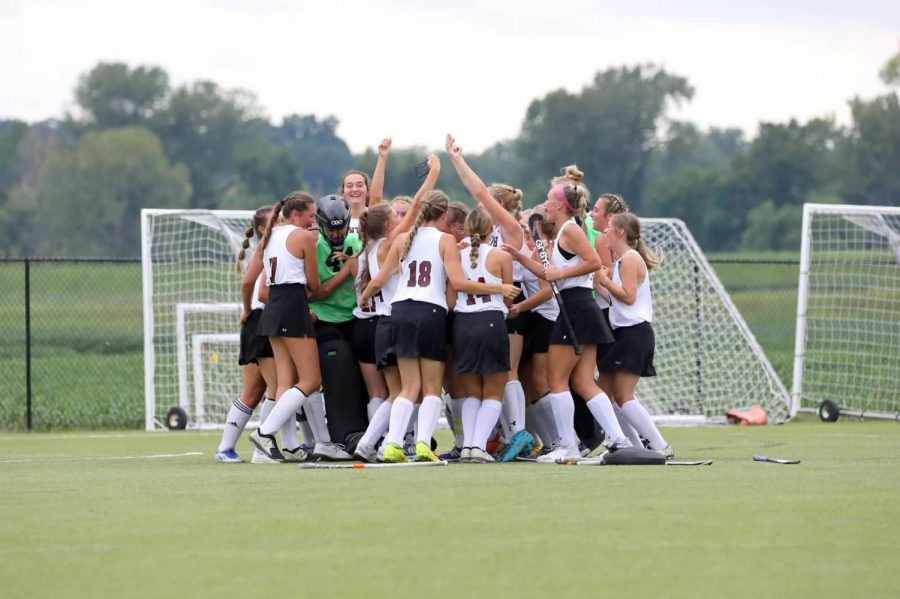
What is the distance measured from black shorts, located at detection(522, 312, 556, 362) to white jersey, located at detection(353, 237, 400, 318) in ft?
3.78

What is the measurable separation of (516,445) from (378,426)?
3.42 ft

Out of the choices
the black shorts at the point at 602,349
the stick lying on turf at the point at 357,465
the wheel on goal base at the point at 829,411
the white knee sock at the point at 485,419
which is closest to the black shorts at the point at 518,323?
the black shorts at the point at 602,349

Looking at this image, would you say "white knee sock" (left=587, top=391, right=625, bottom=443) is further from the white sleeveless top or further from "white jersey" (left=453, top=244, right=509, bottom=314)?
"white jersey" (left=453, top=244, right=509, bottom=314)

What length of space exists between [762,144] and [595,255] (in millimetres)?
60973

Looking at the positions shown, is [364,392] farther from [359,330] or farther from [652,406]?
[652,406]

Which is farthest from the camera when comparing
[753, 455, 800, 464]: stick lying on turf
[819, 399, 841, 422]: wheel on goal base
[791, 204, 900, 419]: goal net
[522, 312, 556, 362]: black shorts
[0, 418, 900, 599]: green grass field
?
[791, 204, 900, 419]: goal net

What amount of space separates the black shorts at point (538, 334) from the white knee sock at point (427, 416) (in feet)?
3.74

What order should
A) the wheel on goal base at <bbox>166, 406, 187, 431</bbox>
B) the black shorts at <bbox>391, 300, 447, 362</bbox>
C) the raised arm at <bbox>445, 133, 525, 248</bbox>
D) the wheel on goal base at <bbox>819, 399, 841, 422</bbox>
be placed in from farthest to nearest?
1. the wheel on goal base at <bbox>819, 399, 841, 422</bbox>
2. the wheel on goal base at <bbox>166, 406, 187, 431</bbox>
3. the raised arm at <bbox>445, 133, 525, 248</bbox>
4. the black shorts at <bbox>391, 300, 447, 362</bbox>

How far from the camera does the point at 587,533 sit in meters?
6.50

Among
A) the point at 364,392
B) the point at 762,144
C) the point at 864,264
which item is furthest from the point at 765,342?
the point at 762,144

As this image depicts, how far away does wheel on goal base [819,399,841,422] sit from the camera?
1770 centimetres

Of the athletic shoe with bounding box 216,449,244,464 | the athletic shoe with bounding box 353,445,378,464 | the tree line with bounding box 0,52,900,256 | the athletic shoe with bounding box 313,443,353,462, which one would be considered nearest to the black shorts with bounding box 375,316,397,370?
the athletic shoe with bounding box 353,445,378,464

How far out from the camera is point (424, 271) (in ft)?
33.8

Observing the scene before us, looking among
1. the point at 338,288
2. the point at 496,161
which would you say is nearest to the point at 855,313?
the point at 338,288
